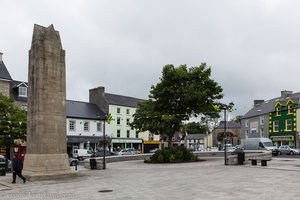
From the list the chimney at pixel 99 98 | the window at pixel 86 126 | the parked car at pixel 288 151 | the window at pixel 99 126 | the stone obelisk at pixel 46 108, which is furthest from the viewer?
the chimney at pixel 99 98

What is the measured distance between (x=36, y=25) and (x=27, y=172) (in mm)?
8805

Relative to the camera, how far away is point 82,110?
57.8 m

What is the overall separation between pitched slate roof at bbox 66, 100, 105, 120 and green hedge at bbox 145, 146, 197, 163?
84.0ft

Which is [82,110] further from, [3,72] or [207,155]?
[207,155]

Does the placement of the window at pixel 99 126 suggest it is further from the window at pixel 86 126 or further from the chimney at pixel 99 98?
the chimney at pixel 99 98

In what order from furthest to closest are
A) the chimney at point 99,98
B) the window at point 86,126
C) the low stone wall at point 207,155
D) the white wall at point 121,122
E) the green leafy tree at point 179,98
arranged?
1. the white wall at point 121,122
2. the chimney at point 99,98
3. the window at point 86,126
4. the green leafy tree at point 179,98
5. the low stone wall at point 207,155

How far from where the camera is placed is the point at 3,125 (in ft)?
95.6

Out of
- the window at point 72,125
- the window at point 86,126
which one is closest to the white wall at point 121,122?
the window at point 86,126

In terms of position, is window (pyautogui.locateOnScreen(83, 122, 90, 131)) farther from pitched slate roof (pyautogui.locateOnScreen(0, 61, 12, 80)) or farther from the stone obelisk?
the stone obelisk

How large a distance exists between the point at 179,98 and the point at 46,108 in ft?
50.9

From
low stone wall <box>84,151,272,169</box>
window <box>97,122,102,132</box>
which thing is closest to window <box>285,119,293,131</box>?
low stone wall <box>84,151,272,169</box>

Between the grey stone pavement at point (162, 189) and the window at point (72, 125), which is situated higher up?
the window at point (72, 125)

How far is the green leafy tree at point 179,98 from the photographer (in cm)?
3117

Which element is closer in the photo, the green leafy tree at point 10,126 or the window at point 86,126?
the green leafy tree at point 10,126
